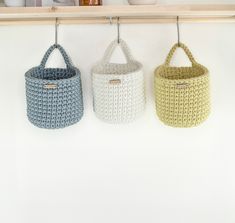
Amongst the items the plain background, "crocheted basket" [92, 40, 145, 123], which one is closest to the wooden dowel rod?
the plain background

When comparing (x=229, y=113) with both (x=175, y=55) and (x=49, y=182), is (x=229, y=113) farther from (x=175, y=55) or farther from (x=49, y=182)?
(x=49, y=182)

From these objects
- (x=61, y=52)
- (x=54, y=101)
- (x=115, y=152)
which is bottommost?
(x=115, y=152)

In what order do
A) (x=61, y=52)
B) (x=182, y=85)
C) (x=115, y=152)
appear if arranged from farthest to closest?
(x=115, y=152)
(x=61, y=52)
(x=182, y=85)

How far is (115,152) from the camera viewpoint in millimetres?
1237

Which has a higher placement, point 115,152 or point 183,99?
point 183,99

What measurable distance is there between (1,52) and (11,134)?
0.26 metres

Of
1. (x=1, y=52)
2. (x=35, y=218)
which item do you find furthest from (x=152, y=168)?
(x=1, y=52)

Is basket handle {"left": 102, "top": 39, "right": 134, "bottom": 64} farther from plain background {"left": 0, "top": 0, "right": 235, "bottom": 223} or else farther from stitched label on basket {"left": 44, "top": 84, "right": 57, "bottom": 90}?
stitched label on basket {"left": 44, "top": 84, "right": 57, "bottom": 90}

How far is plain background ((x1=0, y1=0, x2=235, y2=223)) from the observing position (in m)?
1.17

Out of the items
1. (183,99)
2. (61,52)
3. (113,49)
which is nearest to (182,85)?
(183,99)

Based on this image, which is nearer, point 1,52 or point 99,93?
point 99,93

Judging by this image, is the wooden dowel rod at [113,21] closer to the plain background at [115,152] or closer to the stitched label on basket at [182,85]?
the plain background at [115,152]

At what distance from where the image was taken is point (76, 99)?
106cm

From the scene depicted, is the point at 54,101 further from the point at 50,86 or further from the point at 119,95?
the point at 119,95
